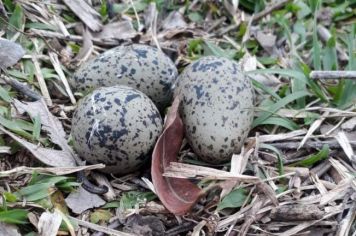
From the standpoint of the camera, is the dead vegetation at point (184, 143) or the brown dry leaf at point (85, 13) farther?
the brown dry leaf at point (85, 13)

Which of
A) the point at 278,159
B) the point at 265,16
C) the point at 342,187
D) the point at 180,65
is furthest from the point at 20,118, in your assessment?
the point at 265,16

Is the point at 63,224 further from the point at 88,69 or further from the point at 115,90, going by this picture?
the point at 88,69

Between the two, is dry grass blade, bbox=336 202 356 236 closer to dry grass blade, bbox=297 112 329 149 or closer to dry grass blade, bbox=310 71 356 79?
dry grass blade, bbox=297 112 329 149

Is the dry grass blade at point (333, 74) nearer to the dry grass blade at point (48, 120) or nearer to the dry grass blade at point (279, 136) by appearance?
the dry grass blade at point (279, 136)

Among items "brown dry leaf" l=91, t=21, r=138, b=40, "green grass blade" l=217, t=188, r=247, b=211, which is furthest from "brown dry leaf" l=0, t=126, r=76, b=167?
"brown dry leaf" l=91, t=21, r=138, b=40

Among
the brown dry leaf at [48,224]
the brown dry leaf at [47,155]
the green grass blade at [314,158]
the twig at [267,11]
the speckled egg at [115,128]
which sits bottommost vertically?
the brown dry leaf at [48,224]

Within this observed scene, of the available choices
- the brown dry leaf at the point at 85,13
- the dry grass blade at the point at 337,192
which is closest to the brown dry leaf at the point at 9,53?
the brown dry leaf at the point at 85,13

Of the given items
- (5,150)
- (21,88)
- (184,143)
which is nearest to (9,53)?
(21,88)

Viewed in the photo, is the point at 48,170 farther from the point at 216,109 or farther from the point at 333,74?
the point at 333,74
